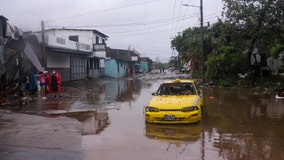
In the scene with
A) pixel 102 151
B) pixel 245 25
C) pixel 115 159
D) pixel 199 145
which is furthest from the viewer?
pixel 245 25

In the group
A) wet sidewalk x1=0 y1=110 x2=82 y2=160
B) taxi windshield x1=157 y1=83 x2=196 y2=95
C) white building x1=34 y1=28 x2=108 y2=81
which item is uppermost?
white building x1=34 y1=28 x2=108 y2=81

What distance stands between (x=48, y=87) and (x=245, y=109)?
12.4 metres

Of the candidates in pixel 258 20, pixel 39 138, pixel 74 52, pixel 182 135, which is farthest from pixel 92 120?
pixel 74 52

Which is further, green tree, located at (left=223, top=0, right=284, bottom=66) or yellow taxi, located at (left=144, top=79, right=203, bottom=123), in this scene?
green tree, located at (left=223, top=0, right=284, bottom=66)

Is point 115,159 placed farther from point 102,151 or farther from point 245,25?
point 245,25

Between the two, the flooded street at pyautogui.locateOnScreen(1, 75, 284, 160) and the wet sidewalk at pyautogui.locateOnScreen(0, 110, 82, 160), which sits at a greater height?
the wet sidewalk at pyautogui.locateOnScreen(0, 110, 82, 160)

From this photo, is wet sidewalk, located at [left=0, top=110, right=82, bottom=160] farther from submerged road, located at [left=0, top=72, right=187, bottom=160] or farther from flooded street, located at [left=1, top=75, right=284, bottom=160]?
flooded street, located at [left=1, top=75, right=284, bottom=160]

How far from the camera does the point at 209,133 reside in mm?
8867

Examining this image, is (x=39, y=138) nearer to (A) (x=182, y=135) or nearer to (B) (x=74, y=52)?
(A) (x=182, y=135)

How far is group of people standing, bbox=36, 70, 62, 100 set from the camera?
18553 mm

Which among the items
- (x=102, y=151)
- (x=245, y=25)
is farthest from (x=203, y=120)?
(x=245, y=25)

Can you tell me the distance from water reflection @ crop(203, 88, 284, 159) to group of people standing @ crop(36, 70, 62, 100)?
9.05m

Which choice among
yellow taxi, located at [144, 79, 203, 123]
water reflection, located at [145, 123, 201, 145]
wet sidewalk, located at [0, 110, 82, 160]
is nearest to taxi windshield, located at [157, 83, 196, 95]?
yellow taxi, located at [144, 79, 203, 123]

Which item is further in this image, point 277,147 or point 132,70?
point 132,70
